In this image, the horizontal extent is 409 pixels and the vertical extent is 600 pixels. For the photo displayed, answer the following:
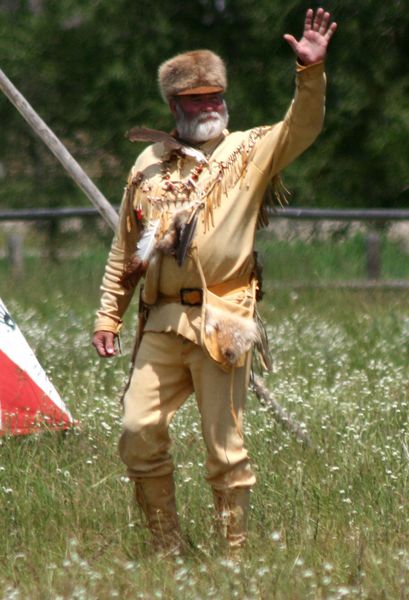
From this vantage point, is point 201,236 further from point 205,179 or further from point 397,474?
point 397,474

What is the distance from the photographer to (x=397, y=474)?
6.66 meters

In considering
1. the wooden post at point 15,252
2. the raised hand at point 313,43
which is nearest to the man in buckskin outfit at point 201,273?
the raised hand at point 313,43

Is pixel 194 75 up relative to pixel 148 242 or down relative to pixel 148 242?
up

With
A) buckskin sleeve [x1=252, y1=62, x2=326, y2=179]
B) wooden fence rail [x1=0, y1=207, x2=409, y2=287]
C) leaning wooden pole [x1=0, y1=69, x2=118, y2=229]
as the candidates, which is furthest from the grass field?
wooden fence rail [x1=0, y1=207, x2=409, y2=287]

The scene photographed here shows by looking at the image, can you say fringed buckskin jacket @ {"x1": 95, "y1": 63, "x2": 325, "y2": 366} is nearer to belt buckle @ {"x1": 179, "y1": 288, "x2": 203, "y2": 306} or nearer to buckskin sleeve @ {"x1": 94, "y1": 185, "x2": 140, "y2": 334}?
belt buckle @ {"x1": 179, "y1": 288, "x2": 203, "y2": 306}

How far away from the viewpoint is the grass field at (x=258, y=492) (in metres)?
5.26

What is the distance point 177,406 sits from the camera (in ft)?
19.3

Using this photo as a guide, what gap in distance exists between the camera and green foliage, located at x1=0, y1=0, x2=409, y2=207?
19688 millimetres

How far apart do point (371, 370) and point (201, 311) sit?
3.91 m

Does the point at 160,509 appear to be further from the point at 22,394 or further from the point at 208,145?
the point at 22,394

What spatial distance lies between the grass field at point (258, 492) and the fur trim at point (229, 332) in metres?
0.65

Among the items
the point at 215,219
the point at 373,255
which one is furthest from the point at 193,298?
the point at 373,255

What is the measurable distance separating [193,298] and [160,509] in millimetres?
783

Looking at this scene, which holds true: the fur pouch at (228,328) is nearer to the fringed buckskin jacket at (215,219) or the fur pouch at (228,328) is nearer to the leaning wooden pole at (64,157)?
the fringed buckskin jacket at (215,219)
